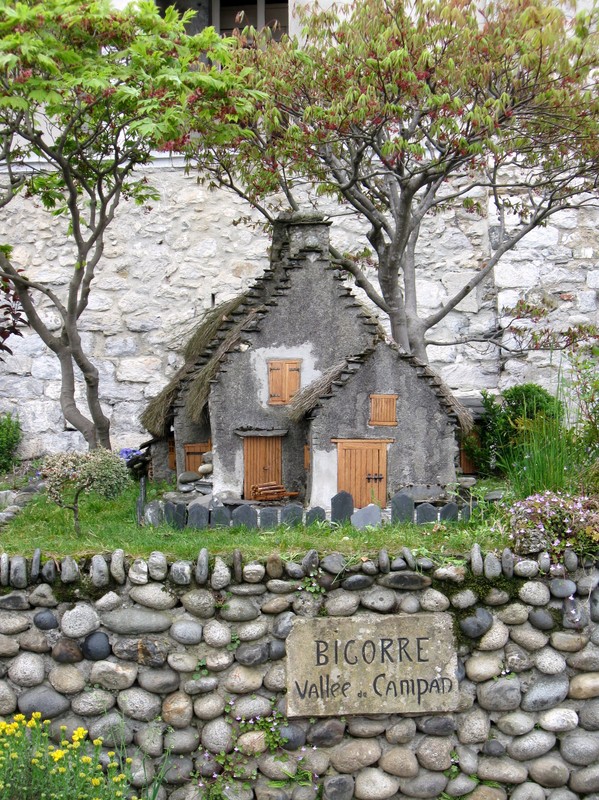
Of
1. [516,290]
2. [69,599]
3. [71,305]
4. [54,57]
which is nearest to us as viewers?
[69,599]

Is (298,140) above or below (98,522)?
above

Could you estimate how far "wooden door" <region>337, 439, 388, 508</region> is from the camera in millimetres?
6223

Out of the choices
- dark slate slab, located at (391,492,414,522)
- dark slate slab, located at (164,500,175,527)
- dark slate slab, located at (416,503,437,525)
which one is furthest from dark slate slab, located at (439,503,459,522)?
dark slate slab, located at (164,500,175,527)

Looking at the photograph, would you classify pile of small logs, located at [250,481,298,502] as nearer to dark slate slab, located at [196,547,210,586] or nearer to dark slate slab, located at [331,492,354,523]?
dark slate slab, located at [331,492,354,523]

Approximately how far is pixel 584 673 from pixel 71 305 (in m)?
4.84

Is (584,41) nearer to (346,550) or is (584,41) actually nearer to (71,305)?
(346,550)

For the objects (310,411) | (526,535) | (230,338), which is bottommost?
(526,535)

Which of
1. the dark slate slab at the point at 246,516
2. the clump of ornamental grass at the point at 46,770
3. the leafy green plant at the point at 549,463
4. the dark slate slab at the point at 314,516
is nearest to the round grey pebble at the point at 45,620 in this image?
the clump of ornamental grass at the point at 46,770

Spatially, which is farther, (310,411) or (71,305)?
(71,305)

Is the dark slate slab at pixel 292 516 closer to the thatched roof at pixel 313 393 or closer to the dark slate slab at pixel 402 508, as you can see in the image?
the dark slate slab at pixel 402 508

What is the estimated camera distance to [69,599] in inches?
205

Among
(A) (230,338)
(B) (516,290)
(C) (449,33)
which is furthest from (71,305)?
(B) (516,290)

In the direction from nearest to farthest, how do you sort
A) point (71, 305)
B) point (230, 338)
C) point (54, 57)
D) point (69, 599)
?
point (69, 599)
point (54, 57)
point (230, 338)
point (71, 305)

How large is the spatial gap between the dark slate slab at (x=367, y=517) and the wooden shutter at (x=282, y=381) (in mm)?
1111
